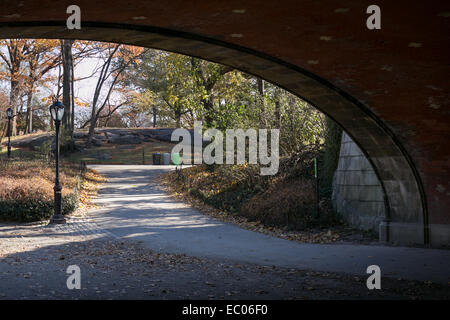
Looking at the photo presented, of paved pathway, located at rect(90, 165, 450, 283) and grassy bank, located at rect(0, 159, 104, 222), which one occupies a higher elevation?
grassy bank, located at rect(0, 159, 104, 222)

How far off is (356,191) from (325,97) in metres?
3.87

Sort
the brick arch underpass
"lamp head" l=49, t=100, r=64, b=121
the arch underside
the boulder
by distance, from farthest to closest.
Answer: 1. the boulder
2. "lamp head" l=49, t=100, r=64, b=121
3. the arch underside
4. the brick arch underpass

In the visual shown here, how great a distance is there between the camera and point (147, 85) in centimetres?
4172

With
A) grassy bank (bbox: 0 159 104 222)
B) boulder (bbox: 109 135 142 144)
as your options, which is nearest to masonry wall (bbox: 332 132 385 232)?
grassy bank (bbox: 0 159 104 222)

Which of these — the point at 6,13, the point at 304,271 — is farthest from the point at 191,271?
the point at 6,13

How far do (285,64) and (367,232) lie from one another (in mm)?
5539

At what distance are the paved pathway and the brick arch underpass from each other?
1.51 m

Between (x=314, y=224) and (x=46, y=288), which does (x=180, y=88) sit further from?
(x=46, y=288)

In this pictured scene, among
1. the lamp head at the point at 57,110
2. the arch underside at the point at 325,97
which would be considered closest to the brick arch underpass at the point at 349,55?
the arch underside at the point at 325,97

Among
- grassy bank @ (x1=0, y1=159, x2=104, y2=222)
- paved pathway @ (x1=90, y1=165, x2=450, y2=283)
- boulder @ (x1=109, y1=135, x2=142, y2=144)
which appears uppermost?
boulder @ (x1=109, y1=135, x2=142, y2=144)

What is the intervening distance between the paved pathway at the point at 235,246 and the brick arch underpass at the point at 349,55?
1.51m

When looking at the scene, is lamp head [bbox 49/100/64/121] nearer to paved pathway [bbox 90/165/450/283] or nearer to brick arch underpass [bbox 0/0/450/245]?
paved pathway [bbox 90/165/450/283]

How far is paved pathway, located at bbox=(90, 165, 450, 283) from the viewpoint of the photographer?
26.1 ft
